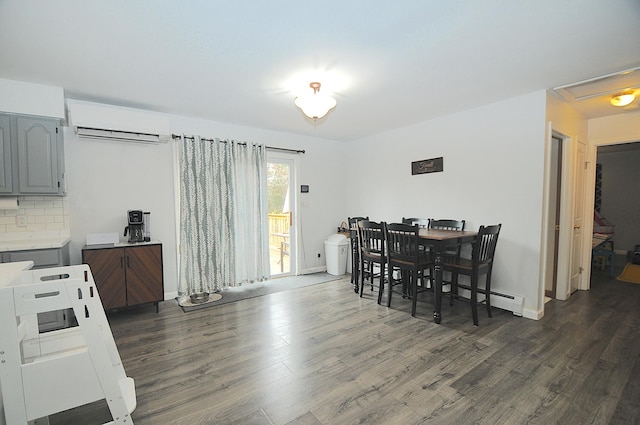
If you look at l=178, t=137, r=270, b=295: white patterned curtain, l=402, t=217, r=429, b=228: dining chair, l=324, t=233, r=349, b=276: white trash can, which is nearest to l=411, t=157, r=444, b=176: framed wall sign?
l=402, t=217, r=429, b=228: dining chair

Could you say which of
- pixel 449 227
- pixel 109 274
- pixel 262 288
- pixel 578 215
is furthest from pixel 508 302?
pixel 109 274

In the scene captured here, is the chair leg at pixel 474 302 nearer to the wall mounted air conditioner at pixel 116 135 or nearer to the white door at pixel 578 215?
the white door at pixel 578 215

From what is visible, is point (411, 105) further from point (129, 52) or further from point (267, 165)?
point (129, 52)

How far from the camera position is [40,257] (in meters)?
2.63

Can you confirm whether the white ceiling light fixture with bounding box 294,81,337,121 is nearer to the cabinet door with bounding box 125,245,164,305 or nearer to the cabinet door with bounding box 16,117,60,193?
the cabinet door with bounding box 125,245,164,305

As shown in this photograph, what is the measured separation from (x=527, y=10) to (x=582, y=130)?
316 centimetres

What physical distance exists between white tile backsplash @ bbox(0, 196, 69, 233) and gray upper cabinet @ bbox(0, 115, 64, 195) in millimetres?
310

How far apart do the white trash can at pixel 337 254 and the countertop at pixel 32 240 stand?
353 centimetres

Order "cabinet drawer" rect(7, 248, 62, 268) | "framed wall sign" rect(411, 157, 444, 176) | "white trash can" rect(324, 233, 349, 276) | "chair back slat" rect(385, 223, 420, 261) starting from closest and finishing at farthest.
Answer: "cabinet drawer" rect(7, 248, 62, 268)
"chair back slat" rect(385, 223, 420, 261)
"framed wall sign" rect(411, 157, 444, 176)
"white trash can" rect(324, 233, 349, 276)

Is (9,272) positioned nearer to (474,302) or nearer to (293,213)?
(293,213)

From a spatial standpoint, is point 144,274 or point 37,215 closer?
point 37,215

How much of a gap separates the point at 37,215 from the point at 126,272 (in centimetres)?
109

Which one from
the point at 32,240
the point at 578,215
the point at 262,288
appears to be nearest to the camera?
the point at 32,240

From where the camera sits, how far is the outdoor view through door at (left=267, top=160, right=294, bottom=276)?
481 cm
